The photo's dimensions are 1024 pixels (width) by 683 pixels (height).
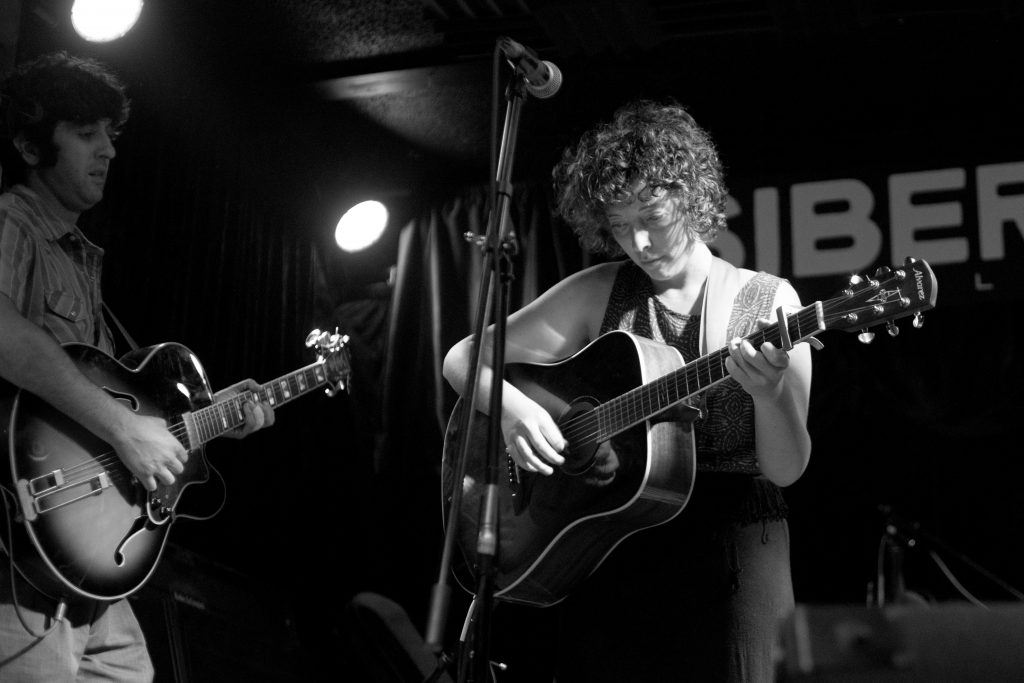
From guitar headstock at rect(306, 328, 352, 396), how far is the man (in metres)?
0.47

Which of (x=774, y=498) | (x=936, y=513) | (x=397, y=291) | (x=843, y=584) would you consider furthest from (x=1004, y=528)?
(x=397, y=291)

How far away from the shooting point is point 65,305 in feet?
9.89

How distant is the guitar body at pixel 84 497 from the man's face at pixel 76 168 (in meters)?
0.46

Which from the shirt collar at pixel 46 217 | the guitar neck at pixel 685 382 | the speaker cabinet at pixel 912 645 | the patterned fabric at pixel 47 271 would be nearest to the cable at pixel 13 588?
the patterned fabric at pixel 47 271

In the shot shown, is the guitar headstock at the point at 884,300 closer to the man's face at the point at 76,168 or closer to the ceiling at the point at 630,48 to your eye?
the man's face at the point at 76,168

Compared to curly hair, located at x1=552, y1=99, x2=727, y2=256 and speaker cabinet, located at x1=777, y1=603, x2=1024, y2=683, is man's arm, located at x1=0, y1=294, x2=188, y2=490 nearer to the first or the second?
curly hair, located at x1=552, y1=99, x2=727, y2=256

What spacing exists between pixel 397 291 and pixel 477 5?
1529 millimetres

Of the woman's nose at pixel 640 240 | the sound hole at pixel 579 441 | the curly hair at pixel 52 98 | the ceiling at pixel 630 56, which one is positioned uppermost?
the ceiling at pixel 630 56

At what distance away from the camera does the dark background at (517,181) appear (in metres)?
4.34

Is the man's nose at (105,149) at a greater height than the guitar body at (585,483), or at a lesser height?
greater

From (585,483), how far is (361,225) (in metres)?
2.94

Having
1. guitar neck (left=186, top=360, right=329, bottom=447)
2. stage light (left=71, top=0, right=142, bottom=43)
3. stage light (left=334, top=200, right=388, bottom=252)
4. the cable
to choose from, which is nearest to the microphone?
guitar neck (left=186, top=360, right=329, bottom=447)

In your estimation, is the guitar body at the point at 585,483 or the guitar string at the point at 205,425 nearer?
the guitar body at the point at 585,483

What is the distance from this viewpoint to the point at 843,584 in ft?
14.7
